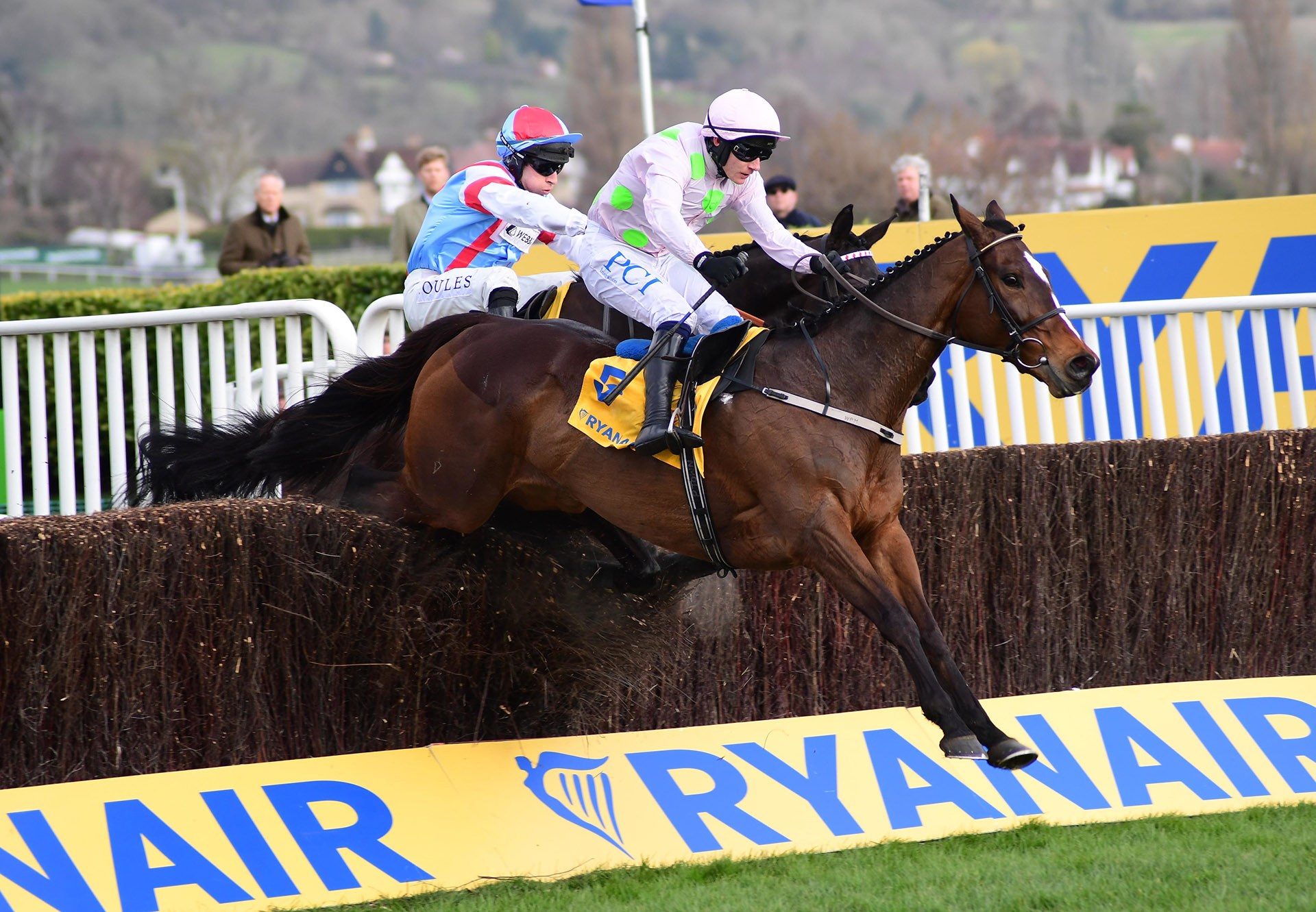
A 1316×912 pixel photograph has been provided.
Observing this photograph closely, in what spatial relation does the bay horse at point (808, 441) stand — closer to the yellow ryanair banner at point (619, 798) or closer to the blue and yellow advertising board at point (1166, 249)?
the yellow ryanair banner at point (619, 798)

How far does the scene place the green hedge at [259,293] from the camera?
954 centimetres

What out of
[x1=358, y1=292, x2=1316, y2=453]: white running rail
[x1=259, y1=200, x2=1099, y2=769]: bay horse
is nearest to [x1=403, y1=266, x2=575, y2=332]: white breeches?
[x1=358, y1=292, x2=1316, y2=453]: white running rail

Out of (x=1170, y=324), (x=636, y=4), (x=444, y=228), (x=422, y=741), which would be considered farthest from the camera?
(x=636, y=4)

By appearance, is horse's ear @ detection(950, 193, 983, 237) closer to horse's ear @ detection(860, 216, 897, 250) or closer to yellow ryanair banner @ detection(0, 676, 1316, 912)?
horse's ear @ detection(860, 216, 897, 250)

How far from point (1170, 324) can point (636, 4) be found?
245 inches

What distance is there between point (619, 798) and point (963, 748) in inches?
44.9

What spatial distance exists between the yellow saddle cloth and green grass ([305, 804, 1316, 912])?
1211 mm

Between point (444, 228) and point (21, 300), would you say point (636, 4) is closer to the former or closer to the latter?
point (21, 300)

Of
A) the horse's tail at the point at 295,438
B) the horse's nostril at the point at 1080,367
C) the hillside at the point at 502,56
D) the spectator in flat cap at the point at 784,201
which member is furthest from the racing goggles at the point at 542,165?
the hillside at the point at 502,56

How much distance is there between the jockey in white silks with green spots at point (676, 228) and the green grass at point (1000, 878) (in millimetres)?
1278

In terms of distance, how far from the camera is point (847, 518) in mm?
4207

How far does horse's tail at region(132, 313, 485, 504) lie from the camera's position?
519 centimetres

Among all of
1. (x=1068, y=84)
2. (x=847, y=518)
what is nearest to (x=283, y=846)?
(x=847, y=518)

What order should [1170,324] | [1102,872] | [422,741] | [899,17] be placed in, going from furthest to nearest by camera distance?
[899,17] < [1170,324] < [422,741] < [1102,872]
